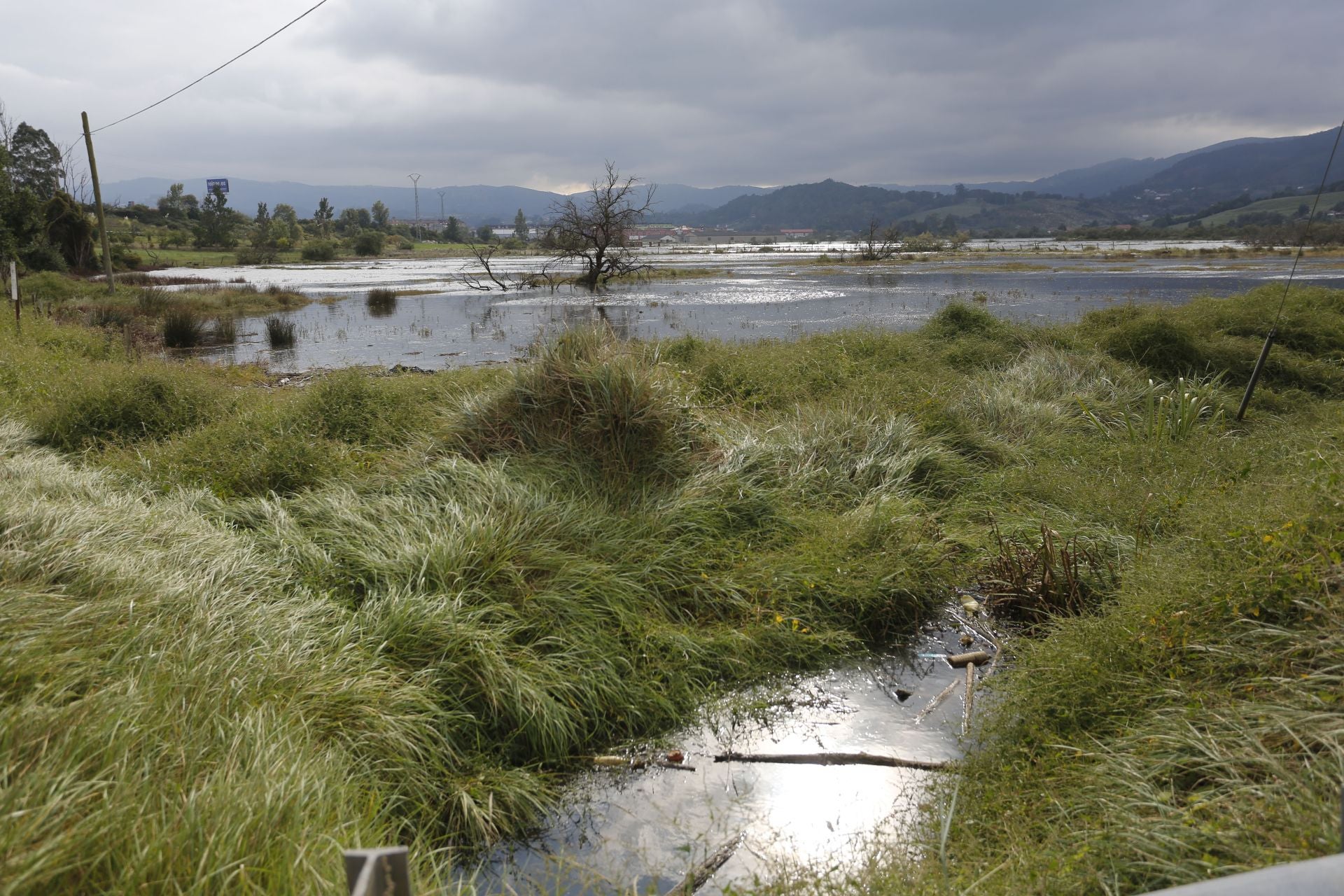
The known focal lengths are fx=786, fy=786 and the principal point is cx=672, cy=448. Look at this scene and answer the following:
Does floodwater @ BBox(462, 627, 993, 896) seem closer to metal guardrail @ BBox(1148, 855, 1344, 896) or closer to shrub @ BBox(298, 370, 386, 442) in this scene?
metal guardrail @ BBox(1148, 855, 1344, 896)

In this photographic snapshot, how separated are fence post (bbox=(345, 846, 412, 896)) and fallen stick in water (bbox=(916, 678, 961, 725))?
3303 millimetres

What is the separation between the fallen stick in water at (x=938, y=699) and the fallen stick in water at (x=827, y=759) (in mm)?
383

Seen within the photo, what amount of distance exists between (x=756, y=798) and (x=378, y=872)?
2.58 m

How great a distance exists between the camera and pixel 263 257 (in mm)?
54031

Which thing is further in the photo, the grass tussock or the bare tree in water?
the bare tree in water

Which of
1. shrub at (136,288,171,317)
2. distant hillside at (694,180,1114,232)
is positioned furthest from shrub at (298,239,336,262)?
distant hillside at (694,180,1114,232)

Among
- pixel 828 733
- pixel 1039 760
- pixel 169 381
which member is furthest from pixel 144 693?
pixel 169 381

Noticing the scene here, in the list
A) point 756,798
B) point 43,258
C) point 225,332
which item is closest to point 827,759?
point 756,798

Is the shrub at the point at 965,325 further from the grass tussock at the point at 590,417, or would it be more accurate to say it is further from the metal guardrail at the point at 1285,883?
the metal guardrail at the point at 1285,883

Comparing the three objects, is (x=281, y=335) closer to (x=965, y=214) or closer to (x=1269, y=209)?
(x=1269, y=209)

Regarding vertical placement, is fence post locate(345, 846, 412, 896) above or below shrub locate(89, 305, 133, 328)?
above

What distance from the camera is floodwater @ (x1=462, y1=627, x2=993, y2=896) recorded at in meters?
2.87

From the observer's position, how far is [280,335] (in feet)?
57.5

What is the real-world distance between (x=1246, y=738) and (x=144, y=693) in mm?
3512
